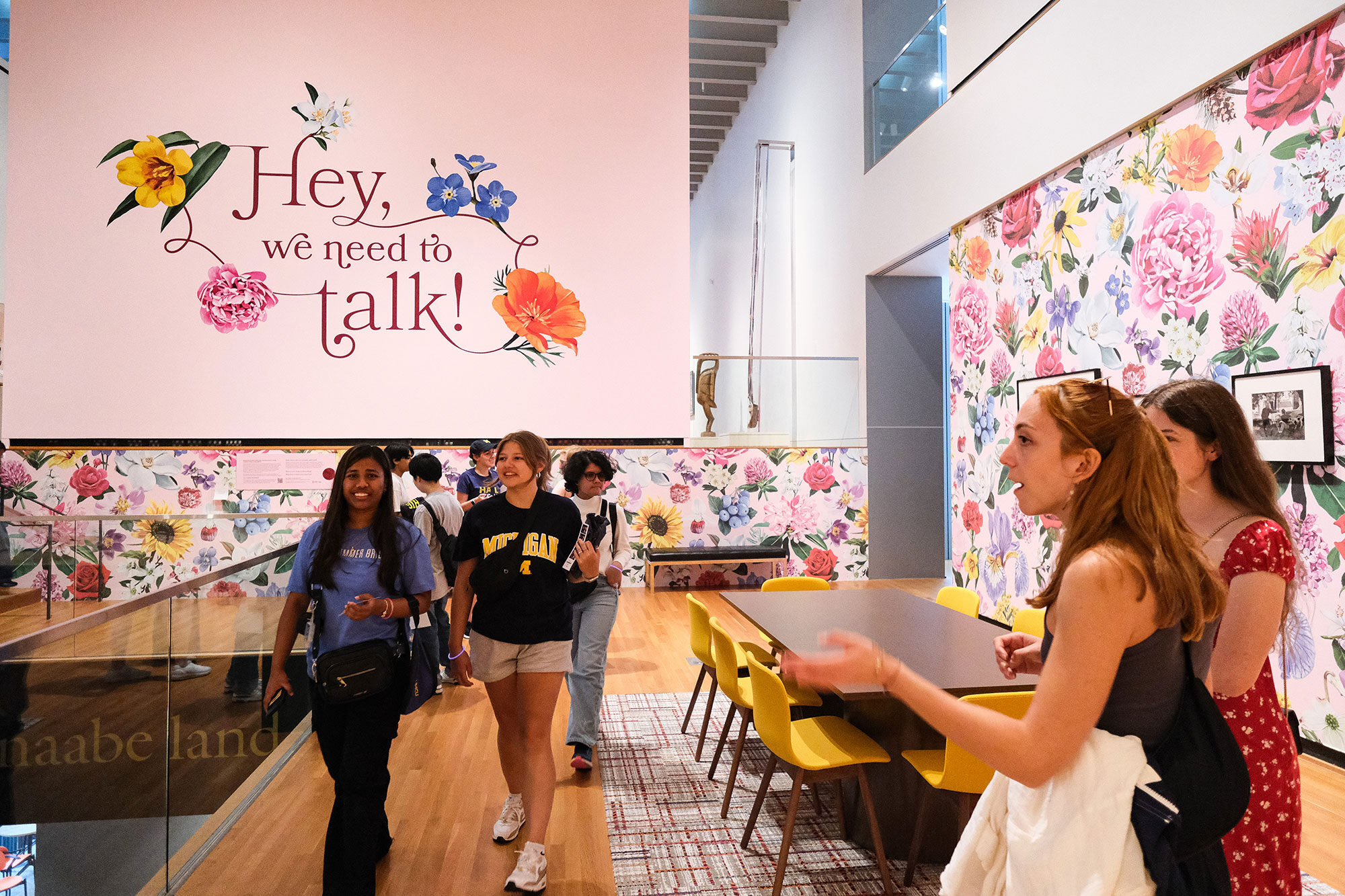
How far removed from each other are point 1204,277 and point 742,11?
910 centimetres

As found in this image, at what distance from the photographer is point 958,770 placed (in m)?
2.40

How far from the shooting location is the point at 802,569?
28.6 feet

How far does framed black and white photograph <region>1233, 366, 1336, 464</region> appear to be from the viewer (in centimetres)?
361

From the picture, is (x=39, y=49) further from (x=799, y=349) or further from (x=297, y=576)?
(x=799, y=349)

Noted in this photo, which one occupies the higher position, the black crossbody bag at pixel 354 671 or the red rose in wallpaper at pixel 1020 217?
the red rose in wallpaper at pixel 1020 217

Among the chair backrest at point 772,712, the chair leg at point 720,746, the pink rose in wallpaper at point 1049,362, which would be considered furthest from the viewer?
the pink rose in wallpaper at point 1049,362

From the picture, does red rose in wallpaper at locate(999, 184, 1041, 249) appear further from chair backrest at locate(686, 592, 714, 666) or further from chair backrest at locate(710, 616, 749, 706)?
chair backrest at locate(710, 616, 749, 706)

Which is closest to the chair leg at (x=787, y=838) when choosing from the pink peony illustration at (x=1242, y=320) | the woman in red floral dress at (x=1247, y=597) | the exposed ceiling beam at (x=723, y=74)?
the woman in red floral dress at (x=1247, y=597)

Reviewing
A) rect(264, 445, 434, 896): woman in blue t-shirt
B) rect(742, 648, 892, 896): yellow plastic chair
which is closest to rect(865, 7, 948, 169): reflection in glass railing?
rect(742, 648, 892, 896): yellow plastic chair

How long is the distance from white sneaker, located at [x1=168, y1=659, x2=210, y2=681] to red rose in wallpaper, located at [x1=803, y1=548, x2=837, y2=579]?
6615 mm

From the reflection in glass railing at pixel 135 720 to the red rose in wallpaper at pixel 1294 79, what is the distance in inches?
203

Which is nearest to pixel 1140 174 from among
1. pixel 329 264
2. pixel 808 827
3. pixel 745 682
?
pixel 745 682

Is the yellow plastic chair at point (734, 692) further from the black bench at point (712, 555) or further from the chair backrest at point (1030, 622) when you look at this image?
the black bench at point (712, 555)

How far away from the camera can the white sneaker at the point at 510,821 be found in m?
2.99
